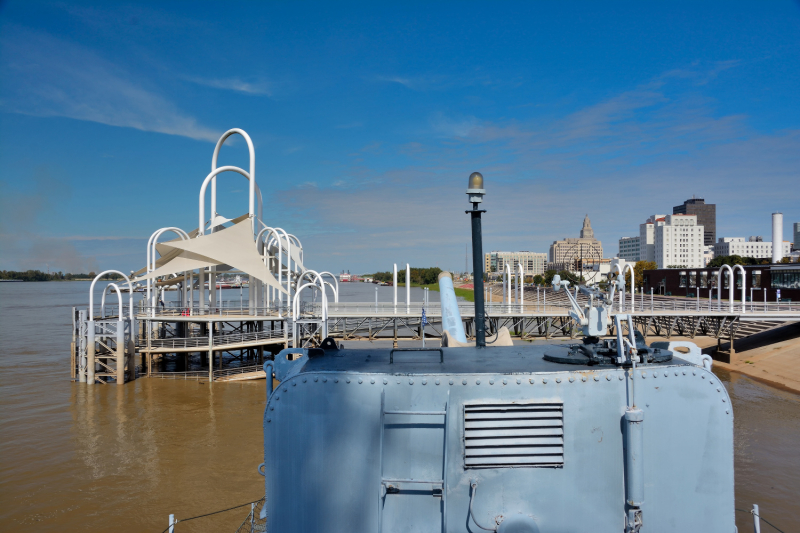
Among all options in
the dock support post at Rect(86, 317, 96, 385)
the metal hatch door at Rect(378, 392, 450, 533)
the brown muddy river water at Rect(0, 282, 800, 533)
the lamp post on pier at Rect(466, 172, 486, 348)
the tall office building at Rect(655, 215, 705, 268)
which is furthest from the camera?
the tall office building at Rect(655, 215, 705, 268)

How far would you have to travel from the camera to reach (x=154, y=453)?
1434 centimetres

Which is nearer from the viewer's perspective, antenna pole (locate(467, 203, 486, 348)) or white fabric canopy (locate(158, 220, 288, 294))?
antenna pole (locate(467, 203, 486, 348))

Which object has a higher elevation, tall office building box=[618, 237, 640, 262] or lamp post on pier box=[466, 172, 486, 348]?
tall office building box=[618, 237, 640, 262]

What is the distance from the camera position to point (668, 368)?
405 cm

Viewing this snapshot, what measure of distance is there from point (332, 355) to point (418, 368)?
4.01 ft

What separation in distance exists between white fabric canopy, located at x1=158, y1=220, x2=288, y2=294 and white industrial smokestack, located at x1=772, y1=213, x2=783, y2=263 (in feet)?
209

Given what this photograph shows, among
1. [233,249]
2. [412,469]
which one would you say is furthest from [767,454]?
[233,249]

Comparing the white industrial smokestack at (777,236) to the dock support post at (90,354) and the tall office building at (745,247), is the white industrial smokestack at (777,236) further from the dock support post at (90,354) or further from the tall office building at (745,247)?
the tall office building at (745,247)

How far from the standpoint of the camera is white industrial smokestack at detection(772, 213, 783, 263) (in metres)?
60.0

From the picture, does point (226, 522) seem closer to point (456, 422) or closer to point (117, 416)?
point (456, 422)

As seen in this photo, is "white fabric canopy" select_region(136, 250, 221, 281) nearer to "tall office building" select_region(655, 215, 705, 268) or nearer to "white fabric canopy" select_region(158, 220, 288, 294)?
"white fabric canopy" select_region(158, 220, 288, 294)

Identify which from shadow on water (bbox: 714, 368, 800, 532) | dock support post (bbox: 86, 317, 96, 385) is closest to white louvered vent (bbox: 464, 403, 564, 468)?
shadow on water (bbox: 714, 368, 800, 532)

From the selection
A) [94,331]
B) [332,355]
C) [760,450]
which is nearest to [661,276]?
[760,450]

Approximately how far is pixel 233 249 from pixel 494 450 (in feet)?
77.4
